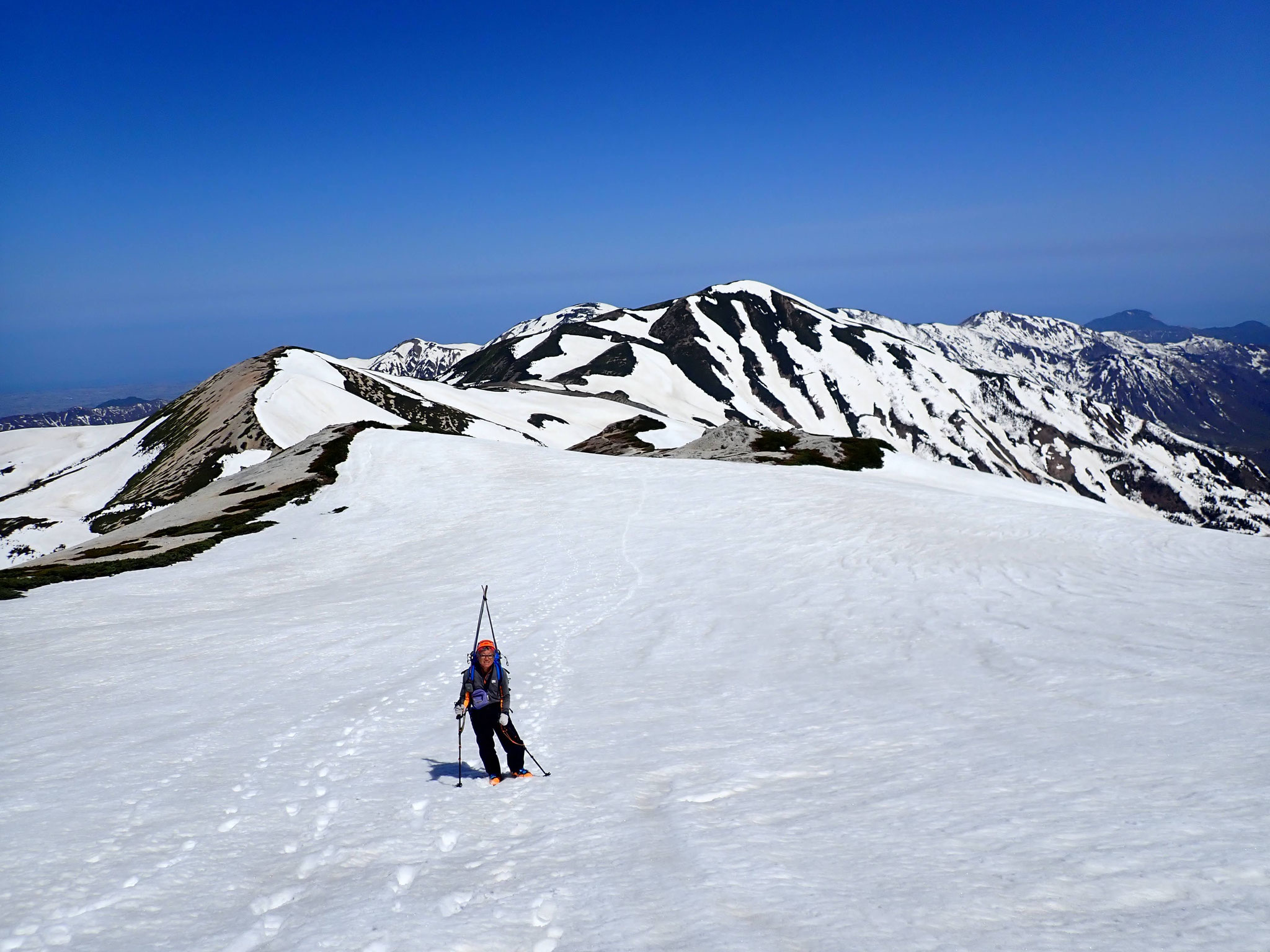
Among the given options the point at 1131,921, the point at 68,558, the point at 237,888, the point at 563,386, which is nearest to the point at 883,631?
the point at 1131,921

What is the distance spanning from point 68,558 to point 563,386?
149m

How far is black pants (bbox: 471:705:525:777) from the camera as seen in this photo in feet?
42.7

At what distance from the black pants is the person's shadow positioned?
59 centimetres

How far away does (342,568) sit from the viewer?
119 feet

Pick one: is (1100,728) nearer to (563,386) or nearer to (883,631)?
(883,631)

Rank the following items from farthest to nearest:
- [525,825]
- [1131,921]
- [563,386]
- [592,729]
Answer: [563,386] → [592,729] → [525,825] → [1131,921]

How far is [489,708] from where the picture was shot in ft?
42.8

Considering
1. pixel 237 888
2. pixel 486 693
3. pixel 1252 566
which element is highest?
pixel 486 693

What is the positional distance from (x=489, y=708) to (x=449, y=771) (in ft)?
5.68

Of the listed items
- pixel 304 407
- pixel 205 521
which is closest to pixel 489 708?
pixel 205 521

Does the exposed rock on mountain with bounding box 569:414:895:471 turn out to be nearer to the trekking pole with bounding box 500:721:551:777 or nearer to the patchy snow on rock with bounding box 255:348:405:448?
the trekking pole with bounding box 500:721:551:777

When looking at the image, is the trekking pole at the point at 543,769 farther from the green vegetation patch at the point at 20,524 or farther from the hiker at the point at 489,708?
the green vegetation patch at the point at 20,524

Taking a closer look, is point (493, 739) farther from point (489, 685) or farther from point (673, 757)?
point (673, 757)

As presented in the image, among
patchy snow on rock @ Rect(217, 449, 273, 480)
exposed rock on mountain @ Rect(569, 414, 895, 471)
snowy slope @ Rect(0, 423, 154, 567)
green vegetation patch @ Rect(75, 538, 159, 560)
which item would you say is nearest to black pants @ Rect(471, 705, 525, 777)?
green vegetation patch @ Rect(75, 538, 159, 560)
